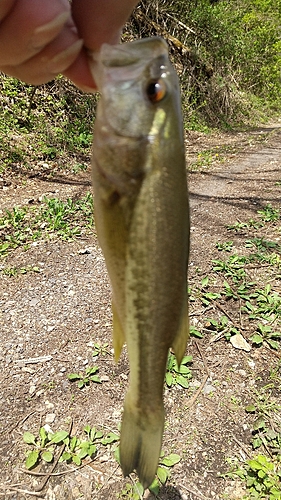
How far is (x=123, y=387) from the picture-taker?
3.01 m

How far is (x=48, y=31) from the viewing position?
1.39 metres

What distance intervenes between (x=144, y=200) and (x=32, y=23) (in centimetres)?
77

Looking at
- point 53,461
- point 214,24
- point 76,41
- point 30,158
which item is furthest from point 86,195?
point 214,24

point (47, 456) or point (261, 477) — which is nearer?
point (261, 477)

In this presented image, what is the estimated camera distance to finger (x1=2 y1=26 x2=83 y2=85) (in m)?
1.45

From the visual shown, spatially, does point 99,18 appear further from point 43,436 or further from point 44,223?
point 44,223

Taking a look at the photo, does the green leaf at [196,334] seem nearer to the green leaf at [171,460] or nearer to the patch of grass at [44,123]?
the green leaf at [171,460]

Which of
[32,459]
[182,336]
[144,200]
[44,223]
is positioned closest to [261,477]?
[32,459]

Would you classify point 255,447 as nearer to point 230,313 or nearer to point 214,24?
point 230,313

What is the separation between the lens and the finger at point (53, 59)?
1.45 m

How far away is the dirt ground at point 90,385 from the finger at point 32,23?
2339 mm

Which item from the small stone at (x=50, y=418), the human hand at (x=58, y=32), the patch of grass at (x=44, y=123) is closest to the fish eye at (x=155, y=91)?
the human hand at (x=58, y=32)

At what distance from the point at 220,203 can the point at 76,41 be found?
500cm

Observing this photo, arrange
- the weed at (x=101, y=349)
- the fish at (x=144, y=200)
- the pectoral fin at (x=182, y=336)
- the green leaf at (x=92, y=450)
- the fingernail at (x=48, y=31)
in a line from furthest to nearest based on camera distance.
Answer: the weed at (x=101, y=349) < the green leaf at (x=92, y=450) < the fingernail at (x=48, y=31) < the pectoral fin at (x=182, y=336) < the fish at (x=144, y=200)
